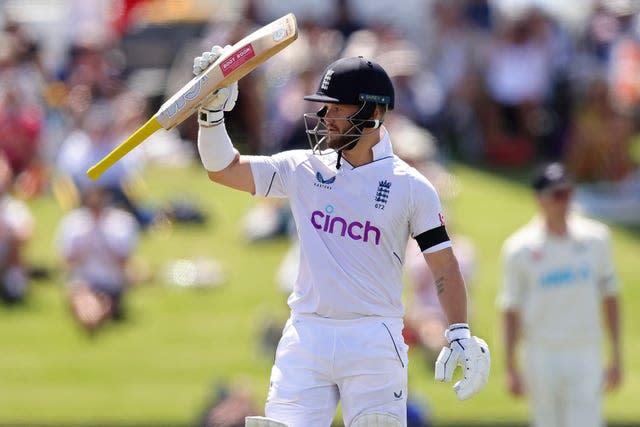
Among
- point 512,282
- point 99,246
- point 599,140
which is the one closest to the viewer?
point 512,282

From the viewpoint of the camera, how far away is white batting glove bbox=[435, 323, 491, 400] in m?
6.12

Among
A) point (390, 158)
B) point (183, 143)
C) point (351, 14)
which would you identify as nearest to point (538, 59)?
point (351, 14)

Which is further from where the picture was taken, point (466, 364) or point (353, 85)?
point (353, 85)

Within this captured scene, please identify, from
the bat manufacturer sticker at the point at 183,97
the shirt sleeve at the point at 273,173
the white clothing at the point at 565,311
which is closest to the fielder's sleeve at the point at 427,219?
the shirt sleeve at the point at 273,173

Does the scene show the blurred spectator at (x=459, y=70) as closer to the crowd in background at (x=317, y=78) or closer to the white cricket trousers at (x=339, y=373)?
the crowd in background at (x=317, y=78)

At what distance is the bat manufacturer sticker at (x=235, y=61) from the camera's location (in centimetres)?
629

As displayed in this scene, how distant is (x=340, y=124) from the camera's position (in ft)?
21.1

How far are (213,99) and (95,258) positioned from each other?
295 inches

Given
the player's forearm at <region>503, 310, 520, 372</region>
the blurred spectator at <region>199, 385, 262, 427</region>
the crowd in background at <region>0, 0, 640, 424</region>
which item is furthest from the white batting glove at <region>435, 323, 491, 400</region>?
the crowd in background at <region>0, 0, 640, 424</region>

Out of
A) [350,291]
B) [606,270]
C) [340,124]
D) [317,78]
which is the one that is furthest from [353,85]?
[317,78]

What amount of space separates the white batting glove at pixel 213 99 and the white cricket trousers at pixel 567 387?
3.70 metres

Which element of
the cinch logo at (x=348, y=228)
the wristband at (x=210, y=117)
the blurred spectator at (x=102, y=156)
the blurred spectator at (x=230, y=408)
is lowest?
the blurred spectator at (x=230, y=408)

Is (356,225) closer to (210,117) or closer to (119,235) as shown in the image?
(210,117)

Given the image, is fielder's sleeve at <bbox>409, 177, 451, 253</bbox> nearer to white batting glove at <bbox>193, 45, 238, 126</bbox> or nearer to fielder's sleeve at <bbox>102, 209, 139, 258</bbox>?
white batting glove at <bbox>193, 45, 238, 126</bbox>
